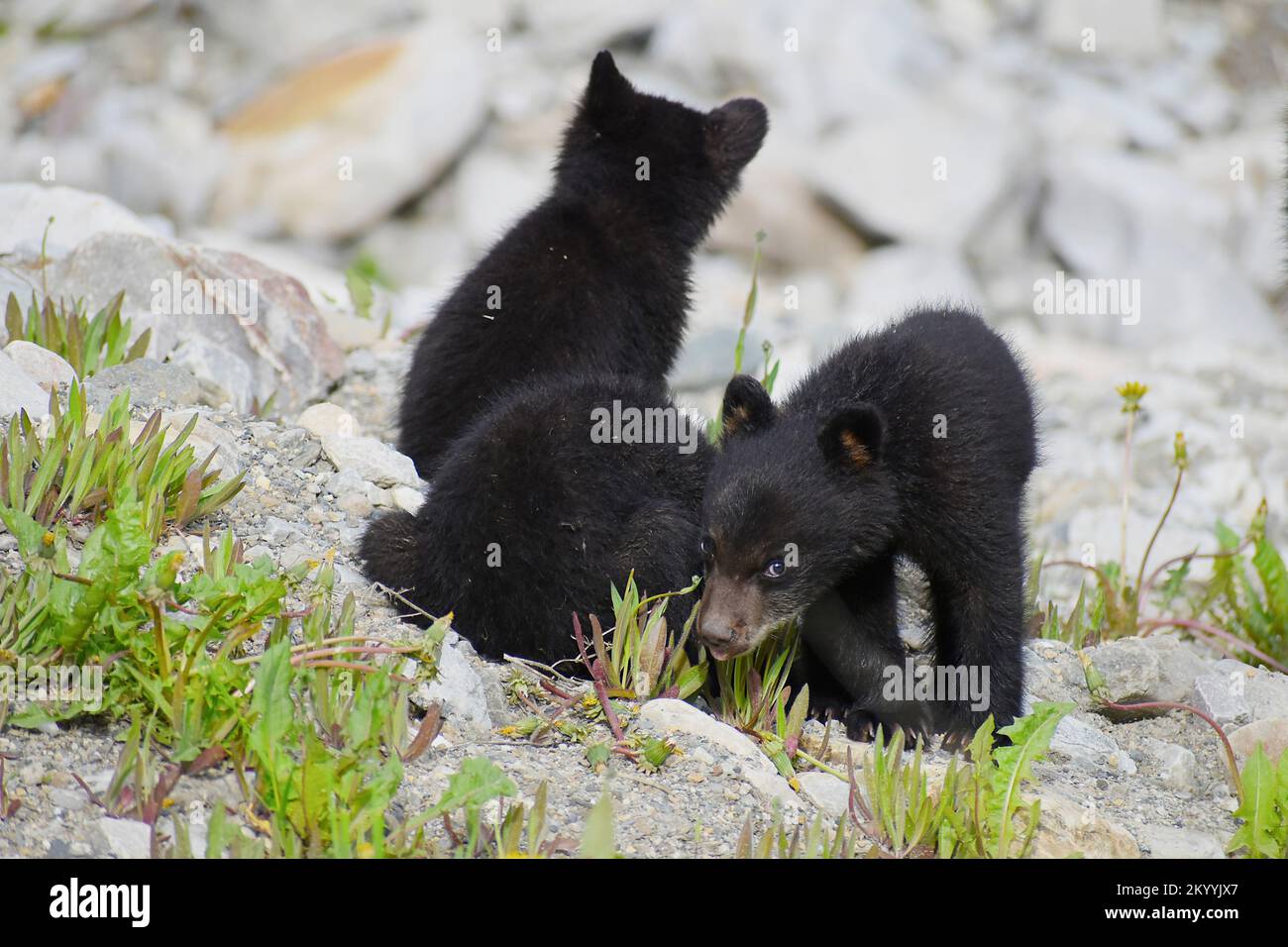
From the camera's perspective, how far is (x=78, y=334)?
6.85 meters

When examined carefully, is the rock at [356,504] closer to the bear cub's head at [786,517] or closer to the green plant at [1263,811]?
the bear cub's head at [786,517]

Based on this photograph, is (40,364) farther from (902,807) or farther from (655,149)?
(902,807)

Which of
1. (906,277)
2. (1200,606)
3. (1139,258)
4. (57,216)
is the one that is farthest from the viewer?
(1139,258)

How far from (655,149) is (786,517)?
3.43 meters

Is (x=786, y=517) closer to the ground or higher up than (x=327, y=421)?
closer to the ground

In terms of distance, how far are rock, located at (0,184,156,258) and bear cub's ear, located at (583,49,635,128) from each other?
2830 mm

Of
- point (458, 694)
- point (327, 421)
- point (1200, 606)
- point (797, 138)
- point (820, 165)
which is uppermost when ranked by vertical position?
point (797, 138)

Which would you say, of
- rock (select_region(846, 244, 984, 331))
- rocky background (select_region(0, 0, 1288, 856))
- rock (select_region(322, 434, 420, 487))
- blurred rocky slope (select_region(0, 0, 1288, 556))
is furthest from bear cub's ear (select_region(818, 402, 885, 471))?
rock (select_region(846, 244, 984, 331))

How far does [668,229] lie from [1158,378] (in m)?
6.72

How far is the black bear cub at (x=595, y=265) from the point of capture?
272 inches

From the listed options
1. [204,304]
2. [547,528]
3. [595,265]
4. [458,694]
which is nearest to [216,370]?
[204,304]

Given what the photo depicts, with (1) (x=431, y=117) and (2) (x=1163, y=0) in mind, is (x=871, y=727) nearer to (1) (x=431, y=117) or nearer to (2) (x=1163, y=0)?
(1) (x=431, y=117)

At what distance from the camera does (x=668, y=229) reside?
770 centimetres

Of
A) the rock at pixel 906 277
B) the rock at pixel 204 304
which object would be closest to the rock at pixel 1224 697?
the rock at pixel 204 304
